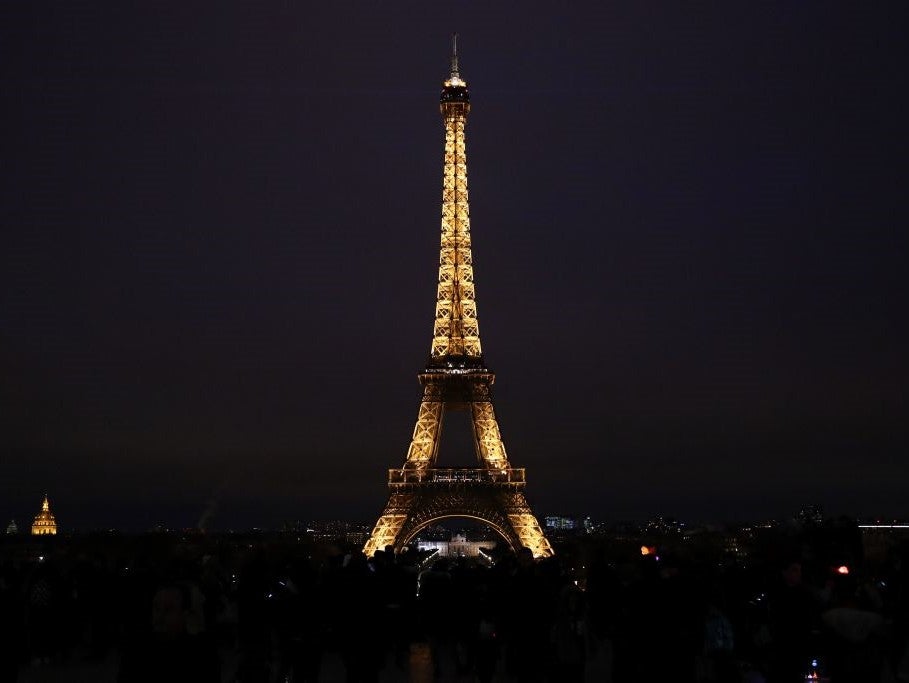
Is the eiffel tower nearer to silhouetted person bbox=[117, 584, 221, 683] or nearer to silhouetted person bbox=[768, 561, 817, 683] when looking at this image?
silhouetted person bbox=[768, 561, 817, 683]

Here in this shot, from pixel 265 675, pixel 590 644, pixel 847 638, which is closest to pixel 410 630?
pixel 590 644

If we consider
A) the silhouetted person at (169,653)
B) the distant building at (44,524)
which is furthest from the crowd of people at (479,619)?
the distant building at (44,524)

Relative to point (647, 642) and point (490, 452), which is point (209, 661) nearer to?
point (647, 642)

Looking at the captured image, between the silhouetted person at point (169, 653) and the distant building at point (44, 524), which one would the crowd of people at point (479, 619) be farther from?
the distant building at point (44, 524)

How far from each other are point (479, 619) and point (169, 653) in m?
10.6

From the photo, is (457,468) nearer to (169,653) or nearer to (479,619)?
(479,619)

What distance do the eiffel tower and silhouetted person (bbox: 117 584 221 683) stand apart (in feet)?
192

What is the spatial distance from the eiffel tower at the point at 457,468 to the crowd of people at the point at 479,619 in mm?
44019

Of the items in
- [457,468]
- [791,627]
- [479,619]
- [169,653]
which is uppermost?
[457,468]

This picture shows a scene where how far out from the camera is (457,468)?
6606cm

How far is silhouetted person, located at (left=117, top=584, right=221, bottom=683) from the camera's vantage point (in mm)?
6367

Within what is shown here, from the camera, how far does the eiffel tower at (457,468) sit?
65.3 metres

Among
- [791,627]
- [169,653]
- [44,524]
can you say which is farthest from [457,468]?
[44,524]

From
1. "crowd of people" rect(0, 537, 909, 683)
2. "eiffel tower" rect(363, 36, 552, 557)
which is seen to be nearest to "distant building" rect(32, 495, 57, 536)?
"eiffel tower" rect(363, 36, 552, 557)
